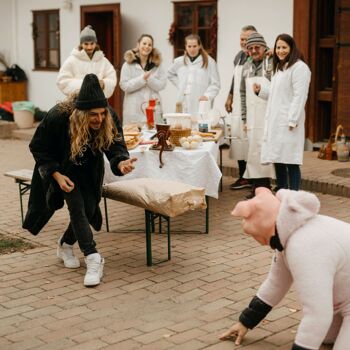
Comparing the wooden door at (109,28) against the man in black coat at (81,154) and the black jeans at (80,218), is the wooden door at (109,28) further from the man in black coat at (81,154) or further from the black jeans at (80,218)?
the black jeans at (80,218)

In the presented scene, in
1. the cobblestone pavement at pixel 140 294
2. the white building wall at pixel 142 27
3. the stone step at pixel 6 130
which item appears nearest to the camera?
the cobblestone pavement at pixel 140 294

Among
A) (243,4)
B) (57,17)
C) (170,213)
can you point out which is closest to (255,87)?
(170,213)

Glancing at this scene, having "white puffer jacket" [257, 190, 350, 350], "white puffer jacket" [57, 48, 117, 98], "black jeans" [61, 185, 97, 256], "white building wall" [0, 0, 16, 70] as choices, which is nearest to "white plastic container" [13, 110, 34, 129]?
"white building wall" [0, 0, 16, 70]

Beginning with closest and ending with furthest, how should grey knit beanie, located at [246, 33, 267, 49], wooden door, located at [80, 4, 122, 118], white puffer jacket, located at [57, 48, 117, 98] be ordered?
1. grey knit beanie, located at [246, 33, 267, 49]
2. white puffer jacket, located at [57, 48, 117, 98]
3. wooden door, located at [80, 4, 122, 118]

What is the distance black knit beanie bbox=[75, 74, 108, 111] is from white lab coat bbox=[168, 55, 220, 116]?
161 inches

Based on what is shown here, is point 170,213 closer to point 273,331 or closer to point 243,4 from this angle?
point 273,331

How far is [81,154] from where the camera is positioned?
5.86m

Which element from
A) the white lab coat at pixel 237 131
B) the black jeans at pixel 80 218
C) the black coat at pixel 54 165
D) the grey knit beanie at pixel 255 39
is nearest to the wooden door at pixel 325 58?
the white lab coat at pixel 237 131

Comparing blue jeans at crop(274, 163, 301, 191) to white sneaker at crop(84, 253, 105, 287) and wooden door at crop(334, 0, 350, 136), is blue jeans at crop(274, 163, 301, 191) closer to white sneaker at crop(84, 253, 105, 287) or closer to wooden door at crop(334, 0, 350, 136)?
wooden door at crop(334, 0, 350, 136)

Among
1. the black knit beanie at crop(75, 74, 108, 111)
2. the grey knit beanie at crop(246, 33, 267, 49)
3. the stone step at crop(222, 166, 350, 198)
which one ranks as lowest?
the stone step at crop(222, 166, 350, 198)

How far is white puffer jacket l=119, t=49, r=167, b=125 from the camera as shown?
9570 millimetres

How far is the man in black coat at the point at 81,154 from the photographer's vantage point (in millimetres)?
5777

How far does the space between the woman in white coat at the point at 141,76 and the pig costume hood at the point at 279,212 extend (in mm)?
5485

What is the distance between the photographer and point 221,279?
6.02m
